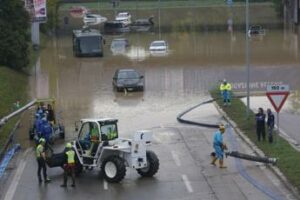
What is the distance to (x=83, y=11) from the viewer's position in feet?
433

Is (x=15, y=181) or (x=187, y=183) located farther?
(x=15, y=181)

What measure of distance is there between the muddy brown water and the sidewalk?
3.88 meters

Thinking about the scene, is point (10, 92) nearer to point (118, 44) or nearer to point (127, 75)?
point (127, 75)

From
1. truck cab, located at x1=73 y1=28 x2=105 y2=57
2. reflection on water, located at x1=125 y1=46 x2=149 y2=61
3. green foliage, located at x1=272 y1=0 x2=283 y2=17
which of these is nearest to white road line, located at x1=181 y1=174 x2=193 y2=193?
reflection on water, located at x1=125 y1=46 x2=149 y2=61

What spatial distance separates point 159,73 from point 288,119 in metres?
23.2

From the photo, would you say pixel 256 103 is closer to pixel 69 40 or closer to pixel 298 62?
pixel 298 62

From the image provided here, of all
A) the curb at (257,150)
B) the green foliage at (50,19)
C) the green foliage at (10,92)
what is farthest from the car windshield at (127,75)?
the green foliage at (50,19)

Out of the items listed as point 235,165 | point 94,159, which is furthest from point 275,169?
point 94,159

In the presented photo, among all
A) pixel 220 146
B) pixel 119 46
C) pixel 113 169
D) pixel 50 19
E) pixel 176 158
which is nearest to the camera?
pixel 113 169

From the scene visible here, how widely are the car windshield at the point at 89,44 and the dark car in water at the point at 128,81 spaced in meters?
21.4

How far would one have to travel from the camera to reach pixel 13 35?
5528 cm

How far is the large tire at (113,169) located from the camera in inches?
925

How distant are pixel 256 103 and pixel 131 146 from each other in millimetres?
18679

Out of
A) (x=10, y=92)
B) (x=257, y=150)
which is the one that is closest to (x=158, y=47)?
(x=10, y=92)
